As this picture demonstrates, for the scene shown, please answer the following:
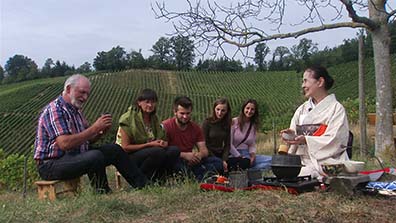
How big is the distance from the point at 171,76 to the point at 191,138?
168 ft

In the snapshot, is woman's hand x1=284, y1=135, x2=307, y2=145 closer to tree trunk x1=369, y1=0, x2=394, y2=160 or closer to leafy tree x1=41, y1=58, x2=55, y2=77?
tree trunk x1=369, y1=0, x2=394, y2=160

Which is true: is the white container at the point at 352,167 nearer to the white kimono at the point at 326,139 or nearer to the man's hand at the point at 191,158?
the white kimono at the point at 326,139

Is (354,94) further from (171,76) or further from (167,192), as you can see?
(167,192)

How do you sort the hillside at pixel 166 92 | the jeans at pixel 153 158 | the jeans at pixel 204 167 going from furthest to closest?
the hillside at pixel 166 92 → the jeans at pixel 204 167 → the jeans at pixel 153 158

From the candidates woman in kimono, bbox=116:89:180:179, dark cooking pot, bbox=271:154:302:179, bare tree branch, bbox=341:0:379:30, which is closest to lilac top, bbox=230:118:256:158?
woman in kimono, bbox=116:89:180:179

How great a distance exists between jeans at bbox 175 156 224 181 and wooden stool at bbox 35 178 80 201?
1124 millimetres

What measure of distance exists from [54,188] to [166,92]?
44.6 metres

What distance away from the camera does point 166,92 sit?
4825 centimetres

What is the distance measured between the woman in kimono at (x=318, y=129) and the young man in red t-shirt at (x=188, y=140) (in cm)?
122

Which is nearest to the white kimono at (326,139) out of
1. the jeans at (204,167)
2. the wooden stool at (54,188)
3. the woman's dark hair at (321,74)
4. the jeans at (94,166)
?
the woman's dark hair at (321,74)

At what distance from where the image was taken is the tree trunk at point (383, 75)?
6133 millimetres

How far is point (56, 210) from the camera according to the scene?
296 cm

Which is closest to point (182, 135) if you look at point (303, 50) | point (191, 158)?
point (191, 158)

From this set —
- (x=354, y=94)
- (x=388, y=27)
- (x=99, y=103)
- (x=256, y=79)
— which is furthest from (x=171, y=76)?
(x=388, y=27)
